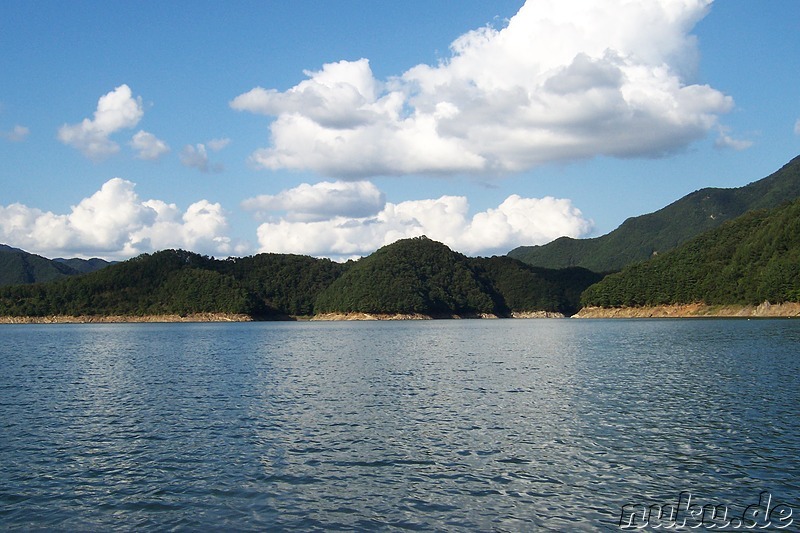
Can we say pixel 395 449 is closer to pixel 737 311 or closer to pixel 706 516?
pixel 706 516

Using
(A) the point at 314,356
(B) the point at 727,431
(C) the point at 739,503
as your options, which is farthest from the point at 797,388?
(A) the point at 314,356

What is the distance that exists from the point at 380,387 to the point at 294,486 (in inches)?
861

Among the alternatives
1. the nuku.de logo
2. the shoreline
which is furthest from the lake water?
the shoreline

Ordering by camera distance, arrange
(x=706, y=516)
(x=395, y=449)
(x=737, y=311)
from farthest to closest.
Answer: (x=737, y=311)
(x=395, y=449)
(x=706, y=516)

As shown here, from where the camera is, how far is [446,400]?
114 ft

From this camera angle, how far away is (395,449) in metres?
23.8

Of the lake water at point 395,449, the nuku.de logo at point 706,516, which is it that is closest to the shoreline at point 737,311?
the lake water at point 395,449

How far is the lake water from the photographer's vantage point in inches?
677

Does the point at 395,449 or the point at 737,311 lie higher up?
the point at 737,311

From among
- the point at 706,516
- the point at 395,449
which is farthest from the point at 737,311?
the point at 706,516

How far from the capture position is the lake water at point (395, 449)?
1720 centimetres

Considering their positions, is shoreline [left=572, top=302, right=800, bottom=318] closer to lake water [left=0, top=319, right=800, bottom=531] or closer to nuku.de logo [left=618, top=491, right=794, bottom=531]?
lake water [left=0, top=319, right=800, bottom=531]

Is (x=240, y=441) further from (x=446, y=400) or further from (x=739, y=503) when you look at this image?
(x=739, y=503)

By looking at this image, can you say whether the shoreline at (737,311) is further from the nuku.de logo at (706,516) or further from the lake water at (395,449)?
the nuku.de logo at (706,516)
